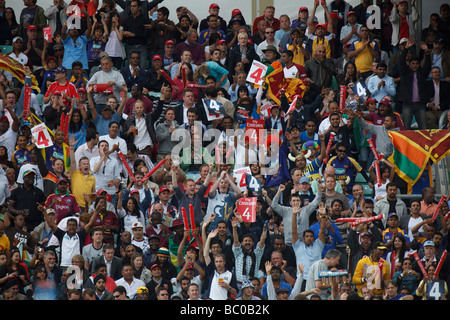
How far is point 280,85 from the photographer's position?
21.3 metres

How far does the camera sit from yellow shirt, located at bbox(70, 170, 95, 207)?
1866 centimetres

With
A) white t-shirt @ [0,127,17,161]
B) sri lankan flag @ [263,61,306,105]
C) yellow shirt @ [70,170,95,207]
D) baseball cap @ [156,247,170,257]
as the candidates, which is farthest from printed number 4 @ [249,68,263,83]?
baseball cap @ [156,247,170,257]

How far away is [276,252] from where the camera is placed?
55.9ft

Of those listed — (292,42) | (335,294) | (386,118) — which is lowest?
(335,294)

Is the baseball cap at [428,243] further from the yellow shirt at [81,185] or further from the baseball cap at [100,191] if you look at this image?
the yellow shirt at [81,185]

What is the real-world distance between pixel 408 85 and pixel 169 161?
206 inches

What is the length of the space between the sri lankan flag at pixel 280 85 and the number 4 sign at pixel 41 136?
444cm

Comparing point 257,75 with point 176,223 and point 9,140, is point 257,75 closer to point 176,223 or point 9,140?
point 176,223

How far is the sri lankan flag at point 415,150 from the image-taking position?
64.2 feet

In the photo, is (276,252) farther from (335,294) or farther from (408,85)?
(408,85)

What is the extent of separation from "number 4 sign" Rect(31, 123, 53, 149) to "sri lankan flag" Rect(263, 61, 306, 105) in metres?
4.44

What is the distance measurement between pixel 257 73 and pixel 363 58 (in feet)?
8.71
